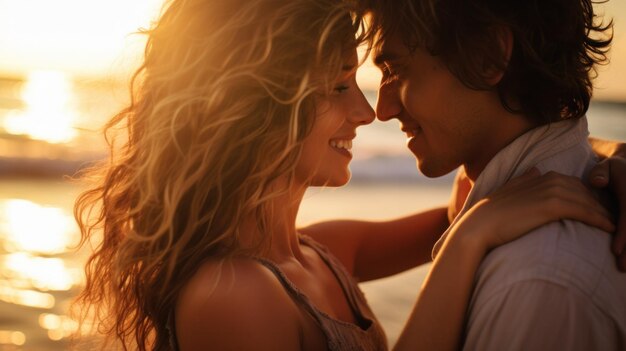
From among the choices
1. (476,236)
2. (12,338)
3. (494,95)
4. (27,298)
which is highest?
(494,95)

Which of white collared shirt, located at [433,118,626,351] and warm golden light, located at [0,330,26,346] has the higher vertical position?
white collared shirt, located at [433,118,626,351]

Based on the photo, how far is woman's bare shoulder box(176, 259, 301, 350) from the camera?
2.18 meters

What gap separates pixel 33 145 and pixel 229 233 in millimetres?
13497

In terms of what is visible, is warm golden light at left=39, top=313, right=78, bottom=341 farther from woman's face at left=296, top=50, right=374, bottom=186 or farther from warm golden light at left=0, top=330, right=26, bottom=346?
woman's face at left=296, top=50, right=374, bottom=186

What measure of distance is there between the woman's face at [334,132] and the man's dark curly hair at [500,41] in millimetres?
254

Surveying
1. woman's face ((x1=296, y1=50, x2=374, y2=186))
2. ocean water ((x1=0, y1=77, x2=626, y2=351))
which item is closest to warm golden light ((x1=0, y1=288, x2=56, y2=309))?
ocean water ((x1=0, y1=77, x2=626, y2=351))

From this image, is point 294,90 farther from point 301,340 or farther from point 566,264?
point 566,264

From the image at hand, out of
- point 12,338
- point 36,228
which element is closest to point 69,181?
point 12,338

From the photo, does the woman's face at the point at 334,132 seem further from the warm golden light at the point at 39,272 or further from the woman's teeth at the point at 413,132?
the warm golden light at the point at 39,272

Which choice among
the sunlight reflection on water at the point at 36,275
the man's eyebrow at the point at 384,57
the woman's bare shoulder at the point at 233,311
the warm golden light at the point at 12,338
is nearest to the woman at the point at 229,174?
the woman's bare shoulder at the point at 233,311

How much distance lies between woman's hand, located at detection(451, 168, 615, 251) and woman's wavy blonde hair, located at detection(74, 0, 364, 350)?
729 mm

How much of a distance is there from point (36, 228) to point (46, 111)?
15.2 metres

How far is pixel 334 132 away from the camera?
2746mm

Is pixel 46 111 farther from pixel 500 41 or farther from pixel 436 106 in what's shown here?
pixel 500 41
